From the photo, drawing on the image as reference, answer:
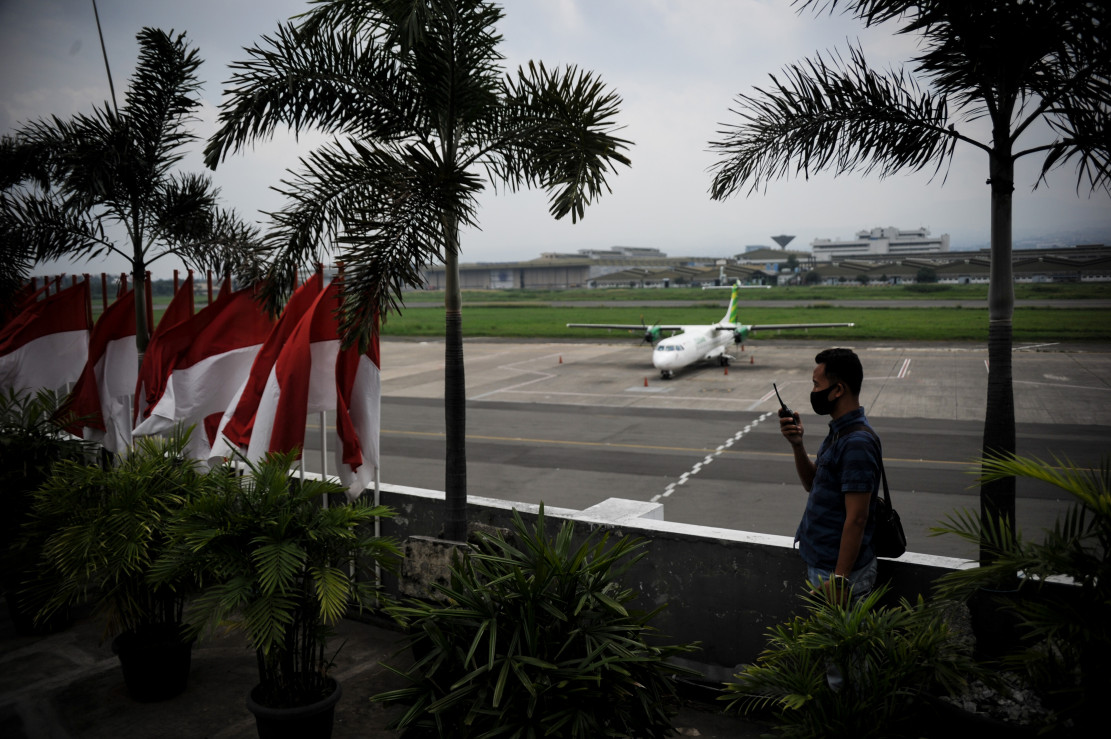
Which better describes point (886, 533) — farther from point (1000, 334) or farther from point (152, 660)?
point (152, 660)

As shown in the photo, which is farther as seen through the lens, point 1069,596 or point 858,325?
point 858,325

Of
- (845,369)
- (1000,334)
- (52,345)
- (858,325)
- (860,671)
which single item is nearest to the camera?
(860,671)

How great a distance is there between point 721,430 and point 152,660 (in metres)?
18.0

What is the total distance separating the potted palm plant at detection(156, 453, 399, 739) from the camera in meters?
4.71

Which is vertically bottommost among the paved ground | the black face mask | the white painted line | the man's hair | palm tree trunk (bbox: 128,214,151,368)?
the white painted line

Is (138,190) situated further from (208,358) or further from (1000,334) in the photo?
(1000,334)

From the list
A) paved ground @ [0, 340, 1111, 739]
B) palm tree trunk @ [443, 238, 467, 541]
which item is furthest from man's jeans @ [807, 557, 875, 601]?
palm tree trunk @ [443, 238, 467, 541]

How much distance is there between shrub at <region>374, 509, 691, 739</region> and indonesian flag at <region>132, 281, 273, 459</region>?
579cm

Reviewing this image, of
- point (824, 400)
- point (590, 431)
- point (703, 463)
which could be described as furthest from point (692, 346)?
point (824, 400)

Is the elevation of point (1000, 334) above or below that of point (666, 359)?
above

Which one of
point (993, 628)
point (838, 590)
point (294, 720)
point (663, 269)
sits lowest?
point (294, 720)

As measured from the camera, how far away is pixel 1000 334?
5398 mm

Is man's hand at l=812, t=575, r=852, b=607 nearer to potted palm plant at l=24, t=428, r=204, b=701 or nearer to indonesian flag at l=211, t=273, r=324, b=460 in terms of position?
potted palm plant at l=24, t=428, r=204, b=701

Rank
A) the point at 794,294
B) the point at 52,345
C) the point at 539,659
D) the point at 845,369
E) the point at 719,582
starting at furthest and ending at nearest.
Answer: the point at 794,294, the point at 52,345, the point at 719,582, the point at 845,369, the point at 539,659
